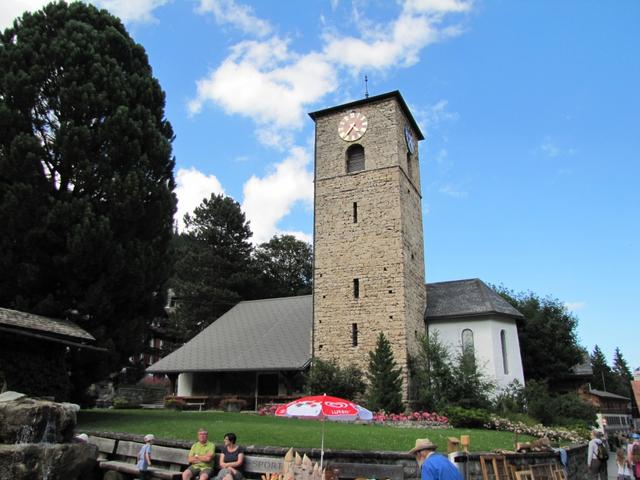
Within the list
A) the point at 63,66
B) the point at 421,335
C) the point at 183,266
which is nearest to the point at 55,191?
the point at 63,66

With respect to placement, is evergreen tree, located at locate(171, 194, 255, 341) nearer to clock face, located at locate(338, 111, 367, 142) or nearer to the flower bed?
clock face, located at locate(338, 111, 367, 142)

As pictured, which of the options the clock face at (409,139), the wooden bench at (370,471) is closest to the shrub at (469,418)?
the wooden bench at (370,471)

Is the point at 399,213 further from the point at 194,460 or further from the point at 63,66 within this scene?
the point at 194,460

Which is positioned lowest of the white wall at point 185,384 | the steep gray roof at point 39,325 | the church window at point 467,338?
the white wall at point 185,384

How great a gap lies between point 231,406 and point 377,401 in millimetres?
7879

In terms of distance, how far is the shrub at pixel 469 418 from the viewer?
18.6 metres

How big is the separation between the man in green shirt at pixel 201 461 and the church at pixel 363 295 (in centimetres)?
1317

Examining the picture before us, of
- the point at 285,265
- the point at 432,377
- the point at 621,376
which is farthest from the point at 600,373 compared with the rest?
the point at 432,377

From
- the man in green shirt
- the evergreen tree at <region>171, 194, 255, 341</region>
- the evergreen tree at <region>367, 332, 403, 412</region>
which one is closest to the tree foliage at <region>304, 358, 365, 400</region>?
the evergreen tree at <region>367, 332, 403, 412</region>

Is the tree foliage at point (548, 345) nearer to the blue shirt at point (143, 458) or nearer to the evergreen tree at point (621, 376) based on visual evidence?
the blue shirt at point (143, 458)

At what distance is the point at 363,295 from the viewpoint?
2347cm

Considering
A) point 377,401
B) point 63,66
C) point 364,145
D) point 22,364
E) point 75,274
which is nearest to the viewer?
point 22,364

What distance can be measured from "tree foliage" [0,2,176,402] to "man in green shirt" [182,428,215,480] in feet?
23.4

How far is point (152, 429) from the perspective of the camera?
13.8 metres
